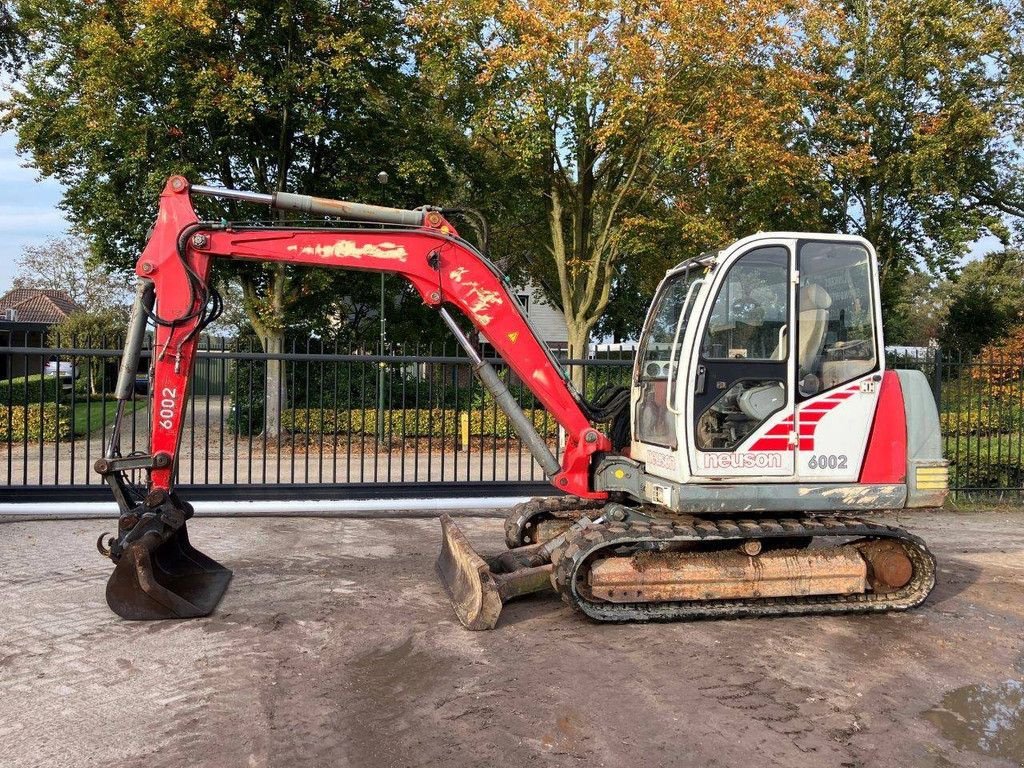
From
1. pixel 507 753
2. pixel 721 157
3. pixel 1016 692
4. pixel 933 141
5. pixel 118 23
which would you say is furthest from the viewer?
pixel 933 141

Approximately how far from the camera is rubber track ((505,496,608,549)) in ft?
22.5

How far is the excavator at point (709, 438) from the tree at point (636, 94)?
31.2 feet

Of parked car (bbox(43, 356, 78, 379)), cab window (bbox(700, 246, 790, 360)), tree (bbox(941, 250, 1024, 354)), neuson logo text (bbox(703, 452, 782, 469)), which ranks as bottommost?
neuson logo text (bbox(703, 452, 782, 469))

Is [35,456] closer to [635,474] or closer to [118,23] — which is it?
[118,23]

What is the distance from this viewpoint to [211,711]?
4.07 meters

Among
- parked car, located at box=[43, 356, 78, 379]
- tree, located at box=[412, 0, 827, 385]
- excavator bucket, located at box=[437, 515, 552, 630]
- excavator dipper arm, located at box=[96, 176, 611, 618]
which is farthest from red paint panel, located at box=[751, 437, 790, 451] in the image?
tree, located at box=[412, 0, 827, 385]

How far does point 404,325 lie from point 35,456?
32.4ft

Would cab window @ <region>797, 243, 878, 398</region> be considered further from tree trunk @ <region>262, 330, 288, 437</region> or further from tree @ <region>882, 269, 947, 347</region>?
tree @ <region>882, 269, 947, 347</region>

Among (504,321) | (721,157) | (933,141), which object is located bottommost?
(504,321)

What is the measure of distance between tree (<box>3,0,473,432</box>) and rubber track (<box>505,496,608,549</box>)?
7040mm

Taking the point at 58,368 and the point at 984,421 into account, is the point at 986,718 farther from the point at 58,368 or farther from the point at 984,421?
the point at 984,421

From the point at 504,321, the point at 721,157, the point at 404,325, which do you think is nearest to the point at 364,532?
the point at 504,321

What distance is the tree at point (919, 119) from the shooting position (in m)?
18.6

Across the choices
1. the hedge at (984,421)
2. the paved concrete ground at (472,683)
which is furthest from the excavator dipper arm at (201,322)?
the hedge at (984,421)
